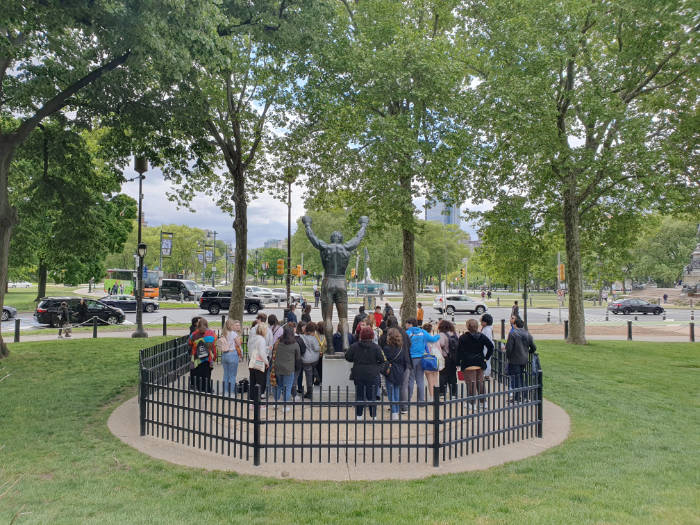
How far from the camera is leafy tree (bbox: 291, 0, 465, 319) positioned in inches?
659

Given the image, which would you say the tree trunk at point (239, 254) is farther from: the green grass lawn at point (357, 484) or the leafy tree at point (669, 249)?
the leafy tree at point (669, 249)

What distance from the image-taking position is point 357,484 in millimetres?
5668

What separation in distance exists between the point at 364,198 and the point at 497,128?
6.27m

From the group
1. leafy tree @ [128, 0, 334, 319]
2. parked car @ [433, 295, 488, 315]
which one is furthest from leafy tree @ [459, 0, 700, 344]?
parked car @ [433, 295, 488, 315]

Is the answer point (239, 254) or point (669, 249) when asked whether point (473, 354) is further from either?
point (669, 249)

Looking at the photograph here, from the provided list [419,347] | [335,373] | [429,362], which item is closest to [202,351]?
[335,373]

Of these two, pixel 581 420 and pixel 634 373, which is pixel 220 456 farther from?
pixel 634 373

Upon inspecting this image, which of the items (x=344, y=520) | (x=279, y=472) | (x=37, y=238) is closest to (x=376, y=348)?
(x=279, y=472)

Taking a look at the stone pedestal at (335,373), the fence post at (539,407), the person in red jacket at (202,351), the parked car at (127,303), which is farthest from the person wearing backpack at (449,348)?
the parked car at (127,303)

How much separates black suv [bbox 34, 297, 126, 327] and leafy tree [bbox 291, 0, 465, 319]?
15963 millimetres

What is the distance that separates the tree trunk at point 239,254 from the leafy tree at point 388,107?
3.18 m

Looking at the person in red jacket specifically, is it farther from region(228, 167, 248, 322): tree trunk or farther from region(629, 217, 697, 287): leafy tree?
region(629, 217, 697, 287): leafy tree

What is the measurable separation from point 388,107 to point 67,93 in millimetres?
12777

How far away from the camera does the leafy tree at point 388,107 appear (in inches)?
659
